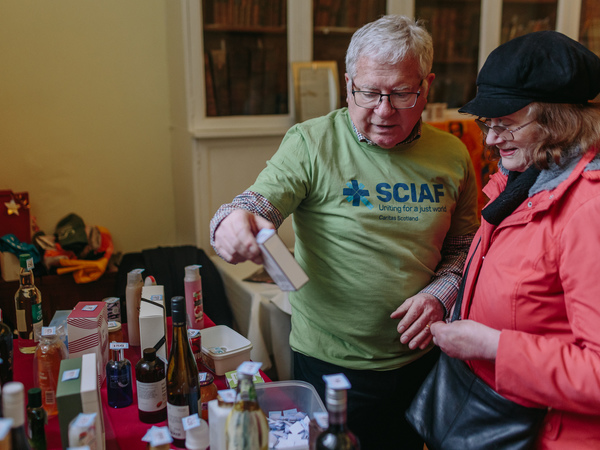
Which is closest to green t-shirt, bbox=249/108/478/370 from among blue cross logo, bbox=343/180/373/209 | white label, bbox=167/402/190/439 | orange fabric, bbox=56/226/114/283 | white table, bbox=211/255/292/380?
blue cross logo, bbox=343/180/373/209

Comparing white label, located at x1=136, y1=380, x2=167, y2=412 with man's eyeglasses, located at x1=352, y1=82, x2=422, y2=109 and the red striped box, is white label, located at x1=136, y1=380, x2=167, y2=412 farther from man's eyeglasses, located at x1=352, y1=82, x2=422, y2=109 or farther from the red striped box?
man's eyeglasses, located at x1=352, y1=82, x2=422, y2=109

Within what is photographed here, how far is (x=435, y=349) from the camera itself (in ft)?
5.23

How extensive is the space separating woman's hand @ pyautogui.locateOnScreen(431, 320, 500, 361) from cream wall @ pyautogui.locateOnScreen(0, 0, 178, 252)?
232cm

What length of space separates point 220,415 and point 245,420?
0.21 feet

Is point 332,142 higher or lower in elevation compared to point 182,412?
higher

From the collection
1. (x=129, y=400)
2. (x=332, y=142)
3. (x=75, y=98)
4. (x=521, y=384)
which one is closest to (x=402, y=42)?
(x=332, y=142)

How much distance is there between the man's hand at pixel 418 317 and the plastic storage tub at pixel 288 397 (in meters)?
0.34

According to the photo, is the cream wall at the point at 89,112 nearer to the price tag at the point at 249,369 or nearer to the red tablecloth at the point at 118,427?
the red tablecloth at the point at 118,427

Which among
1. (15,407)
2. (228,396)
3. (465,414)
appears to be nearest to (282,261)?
(228,396)

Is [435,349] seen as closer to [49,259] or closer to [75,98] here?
[49,259]

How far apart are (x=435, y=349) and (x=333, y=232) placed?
1.69 feet

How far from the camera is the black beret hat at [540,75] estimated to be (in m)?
1.03

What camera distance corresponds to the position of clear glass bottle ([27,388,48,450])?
40.8 inches

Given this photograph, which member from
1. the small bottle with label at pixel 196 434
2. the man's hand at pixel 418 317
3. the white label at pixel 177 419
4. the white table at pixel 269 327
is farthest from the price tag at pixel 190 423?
the white table at pixel 269 327
